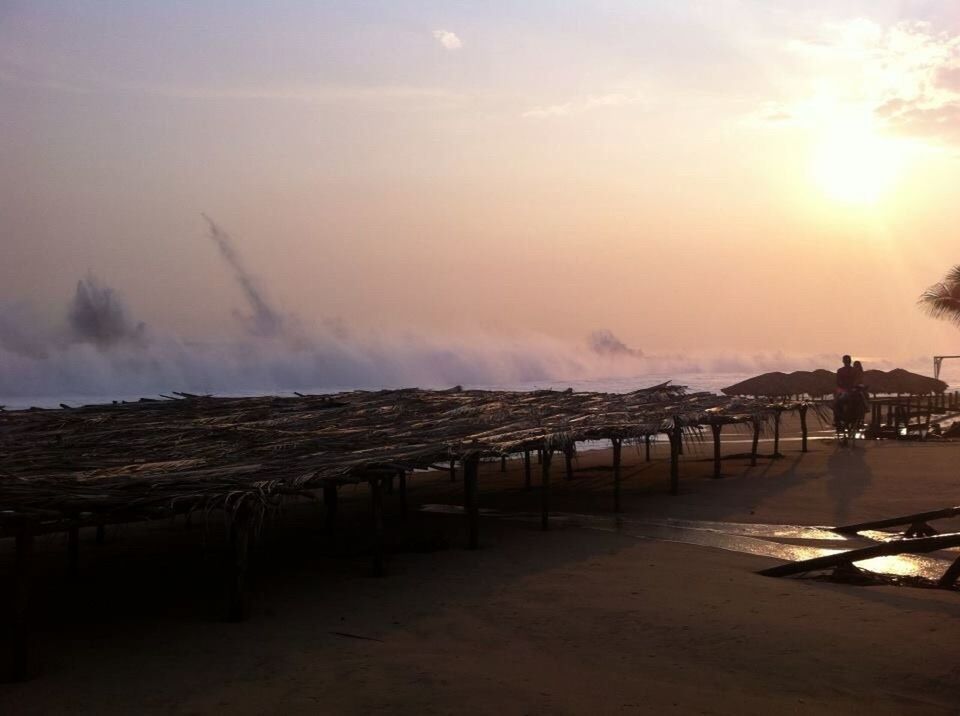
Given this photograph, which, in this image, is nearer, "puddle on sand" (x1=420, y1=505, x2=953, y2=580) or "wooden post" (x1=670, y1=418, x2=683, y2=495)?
"puddle on sand" (x1=420, y1=505, x2=953, y2=580)

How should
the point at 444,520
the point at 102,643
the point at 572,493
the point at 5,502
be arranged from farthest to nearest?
the point at 572,493 → the point at 444,520 → the point at 102,643 → the point at 5,502

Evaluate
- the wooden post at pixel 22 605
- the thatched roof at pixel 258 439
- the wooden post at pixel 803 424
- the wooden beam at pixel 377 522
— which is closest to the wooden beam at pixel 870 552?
the thatched roof at pixel 258 439

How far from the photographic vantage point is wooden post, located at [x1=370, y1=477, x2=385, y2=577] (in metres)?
9.14

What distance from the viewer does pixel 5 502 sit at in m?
6.54

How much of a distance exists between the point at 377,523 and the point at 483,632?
2173mm

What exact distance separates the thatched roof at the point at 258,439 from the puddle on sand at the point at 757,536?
1240 millimetres

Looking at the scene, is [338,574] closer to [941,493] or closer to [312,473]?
[312,473]

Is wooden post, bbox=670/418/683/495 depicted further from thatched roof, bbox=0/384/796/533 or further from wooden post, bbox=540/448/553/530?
wooden post, bbox=540/448/553/530

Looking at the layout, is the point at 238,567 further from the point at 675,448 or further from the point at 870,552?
the point at 675,448

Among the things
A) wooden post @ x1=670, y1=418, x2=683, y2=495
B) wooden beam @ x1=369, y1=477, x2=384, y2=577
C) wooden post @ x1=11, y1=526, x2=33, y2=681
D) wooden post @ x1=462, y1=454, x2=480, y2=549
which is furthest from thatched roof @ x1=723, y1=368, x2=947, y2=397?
wooden post @ x1=11, y1=526, x2=33, y2=681

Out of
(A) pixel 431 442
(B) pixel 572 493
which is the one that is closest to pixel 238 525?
(A) pixel 431 442

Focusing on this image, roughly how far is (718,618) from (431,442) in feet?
12.6

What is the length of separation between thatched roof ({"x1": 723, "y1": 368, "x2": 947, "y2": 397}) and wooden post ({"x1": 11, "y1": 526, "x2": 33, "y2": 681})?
2884cm

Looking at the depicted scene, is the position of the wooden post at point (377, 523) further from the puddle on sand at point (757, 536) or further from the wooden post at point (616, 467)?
the wooden post at point (616, 467)
